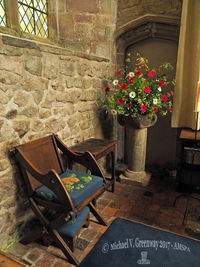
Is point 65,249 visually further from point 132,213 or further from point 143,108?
point 143,108

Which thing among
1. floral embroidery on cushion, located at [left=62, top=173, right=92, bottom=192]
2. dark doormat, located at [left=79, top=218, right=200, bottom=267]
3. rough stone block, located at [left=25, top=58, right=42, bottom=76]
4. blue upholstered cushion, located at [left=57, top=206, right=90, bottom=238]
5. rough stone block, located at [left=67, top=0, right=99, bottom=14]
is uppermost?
rough stone block, located at [left=67, top=0, right=99, bottom=14]

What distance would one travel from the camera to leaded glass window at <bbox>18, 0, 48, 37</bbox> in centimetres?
231

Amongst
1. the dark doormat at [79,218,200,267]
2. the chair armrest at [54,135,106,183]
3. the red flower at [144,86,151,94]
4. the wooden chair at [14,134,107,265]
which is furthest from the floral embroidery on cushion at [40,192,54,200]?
the red flower at [144,86,151,94]

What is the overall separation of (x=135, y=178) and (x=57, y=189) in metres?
1.75

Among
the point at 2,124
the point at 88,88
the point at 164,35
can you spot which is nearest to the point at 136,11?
the point at 164,35

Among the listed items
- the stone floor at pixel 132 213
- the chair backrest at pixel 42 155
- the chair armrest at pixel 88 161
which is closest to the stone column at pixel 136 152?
the stone floor at pixel 132 213

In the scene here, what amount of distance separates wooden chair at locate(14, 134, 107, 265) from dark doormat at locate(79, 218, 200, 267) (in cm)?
45

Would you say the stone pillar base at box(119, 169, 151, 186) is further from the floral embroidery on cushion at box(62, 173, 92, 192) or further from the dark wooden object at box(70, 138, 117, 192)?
the floral embroidery on cushion at box(62, 173, 92, 192)

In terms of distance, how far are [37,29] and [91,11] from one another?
31.7 inches

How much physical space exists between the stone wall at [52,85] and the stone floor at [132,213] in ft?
0.98

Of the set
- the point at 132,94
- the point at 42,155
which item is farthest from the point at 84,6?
the point at 42,155

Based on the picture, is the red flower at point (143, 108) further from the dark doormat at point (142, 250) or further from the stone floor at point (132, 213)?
the dark doormat at point (142, 250)

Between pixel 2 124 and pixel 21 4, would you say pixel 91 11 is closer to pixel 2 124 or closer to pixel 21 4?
pixel 21 4

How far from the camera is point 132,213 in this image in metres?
2.38
